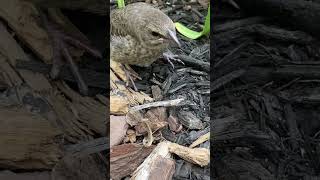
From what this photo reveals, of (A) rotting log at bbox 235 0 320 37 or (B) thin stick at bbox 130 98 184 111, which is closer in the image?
(A) rotting log at bbox 235 0 320 37

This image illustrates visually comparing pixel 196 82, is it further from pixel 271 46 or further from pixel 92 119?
pixel 92 119

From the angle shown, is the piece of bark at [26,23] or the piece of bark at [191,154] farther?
the piece of bark at [191,154]

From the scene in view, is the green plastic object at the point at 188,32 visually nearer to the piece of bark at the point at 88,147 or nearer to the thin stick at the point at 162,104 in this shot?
the thin stick at the point at 162,104

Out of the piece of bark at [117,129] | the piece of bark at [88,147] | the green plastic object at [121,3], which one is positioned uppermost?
the green plastic object at [121,3]

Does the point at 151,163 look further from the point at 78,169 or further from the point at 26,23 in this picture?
the point at 26,23

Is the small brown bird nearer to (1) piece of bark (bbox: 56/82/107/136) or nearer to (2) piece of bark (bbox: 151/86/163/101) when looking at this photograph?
(2) piece of bark (bbox: 151/86/163/101)

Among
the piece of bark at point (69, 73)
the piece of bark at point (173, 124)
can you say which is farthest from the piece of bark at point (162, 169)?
the piece of bark at point (69, 73)

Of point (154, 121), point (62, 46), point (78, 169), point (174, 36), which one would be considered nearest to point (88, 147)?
point (78, 169)

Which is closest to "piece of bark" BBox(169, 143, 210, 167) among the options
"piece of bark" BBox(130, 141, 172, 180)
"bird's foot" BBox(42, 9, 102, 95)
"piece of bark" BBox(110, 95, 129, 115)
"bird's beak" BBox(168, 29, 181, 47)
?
"piece of bark" BBox(130, 141, 172, 180)
